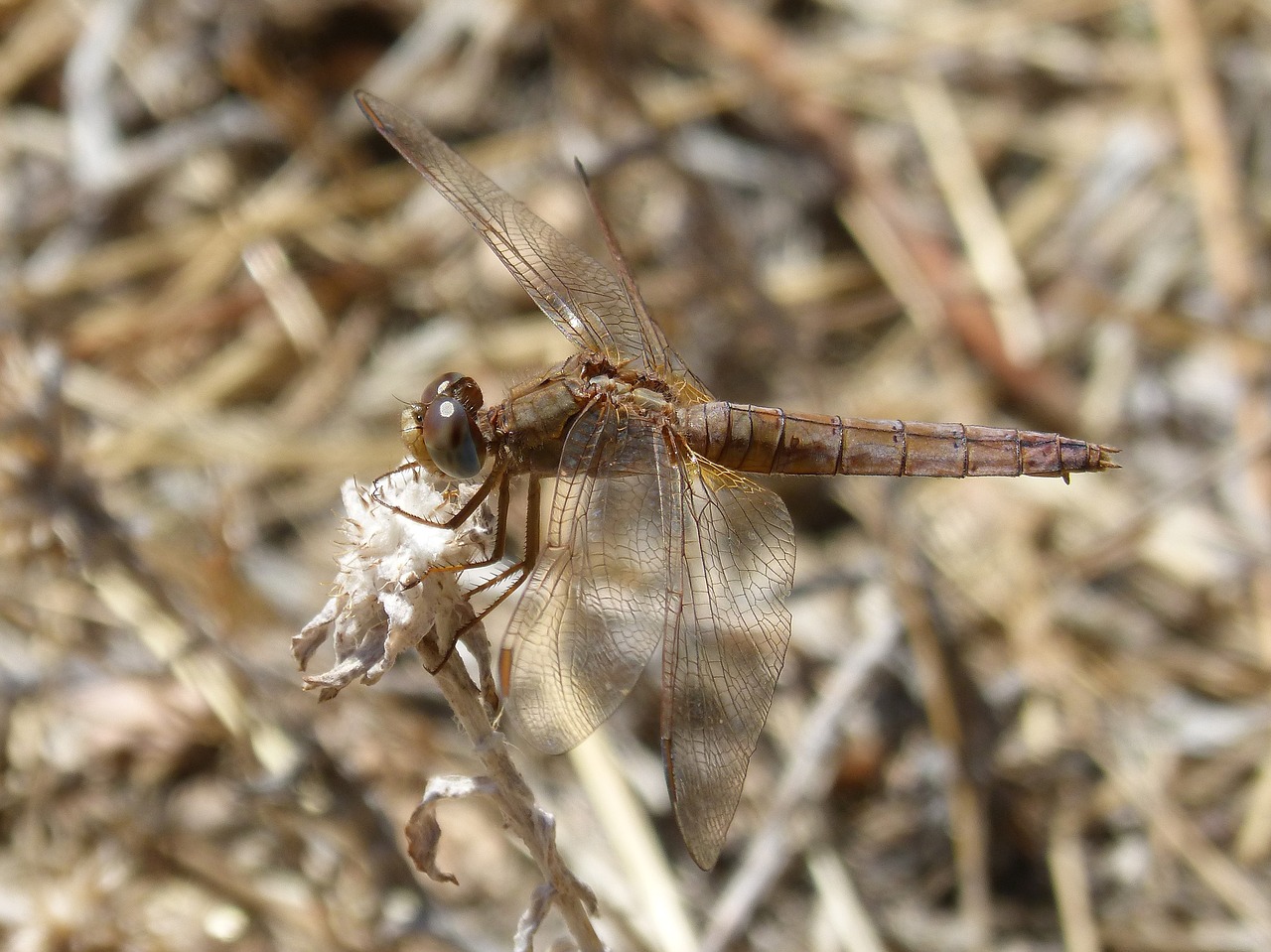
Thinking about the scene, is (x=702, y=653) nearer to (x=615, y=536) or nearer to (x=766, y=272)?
(x=615, y=536)

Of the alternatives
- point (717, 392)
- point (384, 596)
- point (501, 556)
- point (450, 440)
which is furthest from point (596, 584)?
point (717, 392)

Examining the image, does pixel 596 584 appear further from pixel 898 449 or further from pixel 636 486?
pixel 898 449

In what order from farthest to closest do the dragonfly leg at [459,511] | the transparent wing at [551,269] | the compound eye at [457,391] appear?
the transparent wing at [551,269]
the compound eye at [457,391]
the dragonfly leg at [459,511]

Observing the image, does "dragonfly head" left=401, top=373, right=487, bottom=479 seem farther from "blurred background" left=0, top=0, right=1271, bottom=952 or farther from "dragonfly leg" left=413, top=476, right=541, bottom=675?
"blurred background" left=0, top=0, right=1271, bottom=952

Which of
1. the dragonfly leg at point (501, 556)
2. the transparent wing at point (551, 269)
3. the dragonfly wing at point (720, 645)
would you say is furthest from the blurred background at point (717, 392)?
the dragonfly wing at point (720, 645)

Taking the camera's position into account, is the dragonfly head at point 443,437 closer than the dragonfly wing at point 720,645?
No

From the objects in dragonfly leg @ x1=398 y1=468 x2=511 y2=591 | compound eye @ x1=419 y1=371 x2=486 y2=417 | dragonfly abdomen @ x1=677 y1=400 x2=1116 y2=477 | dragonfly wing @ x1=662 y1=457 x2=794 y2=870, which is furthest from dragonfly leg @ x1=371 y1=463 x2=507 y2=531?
dragonfly abdomen @ x1=677 y1=400 x2=1116 y2=477

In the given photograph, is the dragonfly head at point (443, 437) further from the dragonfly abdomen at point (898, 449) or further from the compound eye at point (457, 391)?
the dragonfly abdomen at point (898, 449)
